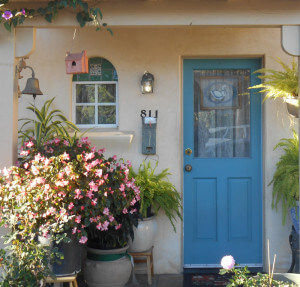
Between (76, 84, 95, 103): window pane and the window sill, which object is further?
(76, 84, 95, 103): window pane

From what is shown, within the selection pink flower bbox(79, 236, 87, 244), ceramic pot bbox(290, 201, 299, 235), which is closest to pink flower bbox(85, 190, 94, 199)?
pink flower bbox(79, 236, 87, 244)

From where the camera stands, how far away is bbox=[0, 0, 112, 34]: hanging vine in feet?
12.0

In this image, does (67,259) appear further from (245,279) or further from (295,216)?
(295,216)

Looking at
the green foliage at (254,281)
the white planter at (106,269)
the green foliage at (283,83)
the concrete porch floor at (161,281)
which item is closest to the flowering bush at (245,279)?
the green foliage at (254,281)

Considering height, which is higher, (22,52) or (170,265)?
(22,52)

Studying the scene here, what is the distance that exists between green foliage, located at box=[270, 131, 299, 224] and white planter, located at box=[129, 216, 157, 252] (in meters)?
1.31

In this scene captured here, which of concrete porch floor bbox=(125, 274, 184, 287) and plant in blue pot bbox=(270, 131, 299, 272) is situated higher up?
plant in blue pot bbox=(270, 131, 299, 272)

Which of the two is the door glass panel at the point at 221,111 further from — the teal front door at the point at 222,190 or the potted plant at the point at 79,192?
the potted plant at the point at 79,192

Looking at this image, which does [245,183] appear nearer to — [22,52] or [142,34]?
[142,34]

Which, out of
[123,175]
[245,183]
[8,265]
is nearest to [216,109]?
[245,183]

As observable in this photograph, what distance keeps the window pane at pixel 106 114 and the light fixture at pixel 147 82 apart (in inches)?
17.2

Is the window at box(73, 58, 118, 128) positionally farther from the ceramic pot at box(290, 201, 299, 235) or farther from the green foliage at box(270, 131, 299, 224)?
the ceramic pot at box(290, 201, 299, 235)

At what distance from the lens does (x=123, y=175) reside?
13.4 feet

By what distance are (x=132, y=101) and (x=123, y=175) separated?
1.22 m
